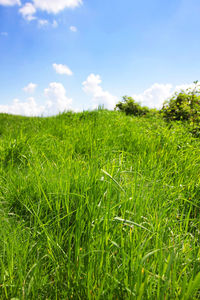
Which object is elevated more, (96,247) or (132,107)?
(132,107)

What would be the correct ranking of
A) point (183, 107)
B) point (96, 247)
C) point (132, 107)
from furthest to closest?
point (132, 107), point (183, 107), point (96, 247)

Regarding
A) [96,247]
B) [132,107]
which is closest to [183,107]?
[132,107]

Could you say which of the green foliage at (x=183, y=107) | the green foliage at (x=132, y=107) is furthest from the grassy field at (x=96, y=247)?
the green foliage at (x=132, y=107)

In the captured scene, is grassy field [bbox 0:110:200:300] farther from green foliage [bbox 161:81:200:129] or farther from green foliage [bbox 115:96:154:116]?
green foliage [bbox 115:96:154:116]

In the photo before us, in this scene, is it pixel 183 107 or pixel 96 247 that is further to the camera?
pixel 183 107

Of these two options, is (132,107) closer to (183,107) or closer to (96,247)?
(183,107)

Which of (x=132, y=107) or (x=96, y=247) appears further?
(x=132, y=107)

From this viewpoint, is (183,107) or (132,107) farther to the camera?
(132,107)

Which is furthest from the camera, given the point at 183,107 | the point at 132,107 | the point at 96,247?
the point at 132,107

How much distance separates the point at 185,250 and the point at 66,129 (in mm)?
3905

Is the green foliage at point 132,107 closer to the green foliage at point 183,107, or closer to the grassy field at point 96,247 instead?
the green foliage at point 183,107

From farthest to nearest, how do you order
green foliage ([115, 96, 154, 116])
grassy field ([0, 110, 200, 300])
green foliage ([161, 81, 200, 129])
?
green foliage ([115, 96, 154, 116]) → green foliage ([161, 81, 200, 129]) → grassy field ([0, 110, 200, 300])

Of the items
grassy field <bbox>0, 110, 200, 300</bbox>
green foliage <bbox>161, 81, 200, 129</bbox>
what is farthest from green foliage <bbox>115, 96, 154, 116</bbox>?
grassy field <bbox>0, 110, 200, 300</bbox>

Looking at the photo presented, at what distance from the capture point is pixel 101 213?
4.67 ft
